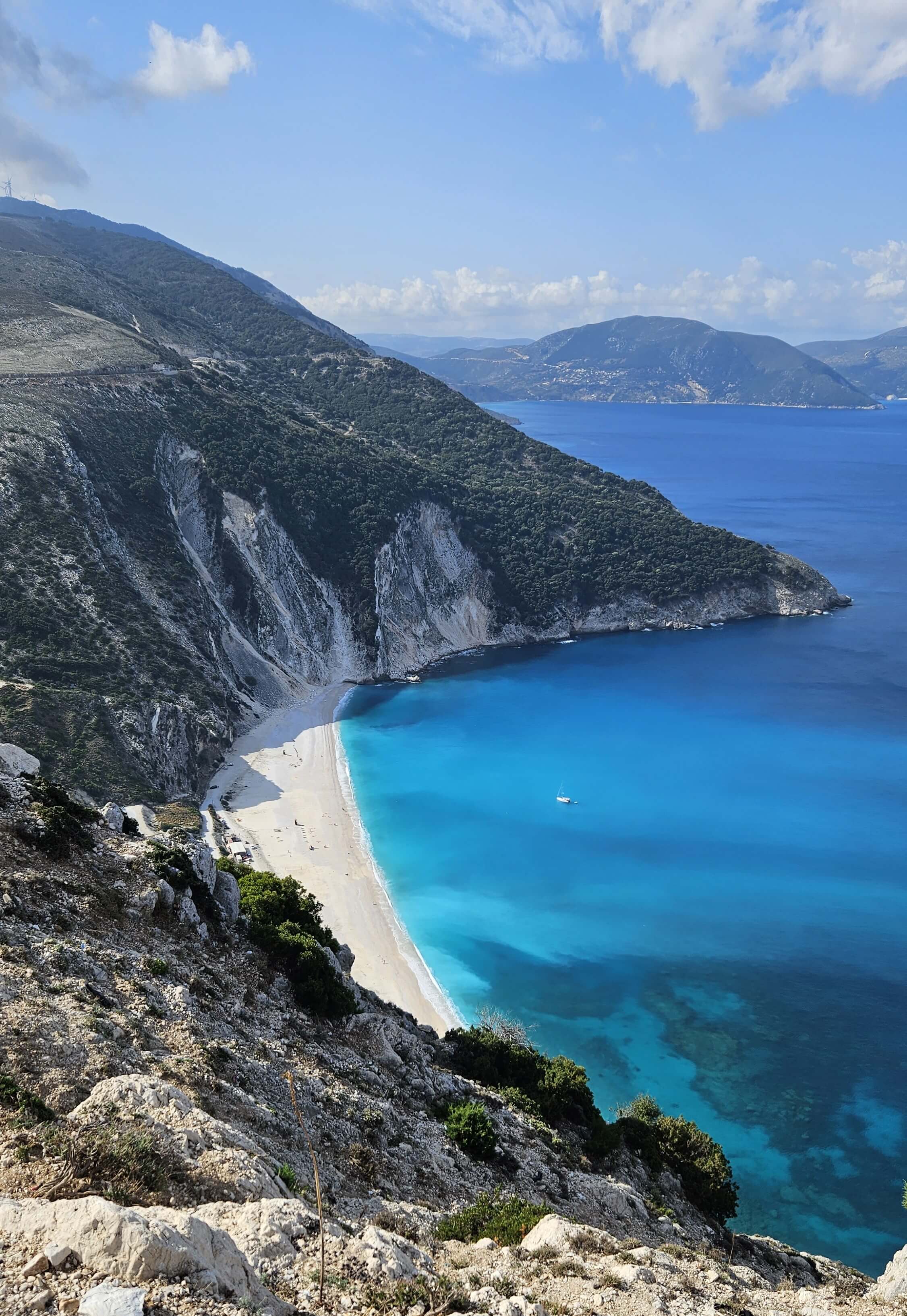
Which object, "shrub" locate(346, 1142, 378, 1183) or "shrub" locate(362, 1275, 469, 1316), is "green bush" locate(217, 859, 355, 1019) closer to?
"shrub" locate(346, 1142, 378, 1183)

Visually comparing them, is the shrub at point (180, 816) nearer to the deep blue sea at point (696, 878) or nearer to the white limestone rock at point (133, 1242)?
the deep blue sea at point (696, 878)

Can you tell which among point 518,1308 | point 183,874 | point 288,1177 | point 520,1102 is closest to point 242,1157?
point 288,1177

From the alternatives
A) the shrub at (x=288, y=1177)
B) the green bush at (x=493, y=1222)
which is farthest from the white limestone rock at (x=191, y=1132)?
the green bush at (x=493, y=1222)

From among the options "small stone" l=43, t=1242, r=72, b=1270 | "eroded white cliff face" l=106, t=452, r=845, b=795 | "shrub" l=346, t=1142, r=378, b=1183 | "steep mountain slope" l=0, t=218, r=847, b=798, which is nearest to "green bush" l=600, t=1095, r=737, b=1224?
"shrub" l=346, t=1142, r=378, b=1183

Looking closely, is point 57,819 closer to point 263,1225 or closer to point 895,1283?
point 263,1225

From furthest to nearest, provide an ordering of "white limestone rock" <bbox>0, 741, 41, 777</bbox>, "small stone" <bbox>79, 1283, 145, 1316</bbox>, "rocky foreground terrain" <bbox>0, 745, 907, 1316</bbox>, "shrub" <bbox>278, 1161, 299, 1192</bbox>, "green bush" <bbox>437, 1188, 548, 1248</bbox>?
"white limestone rock" <bbox>0, 741, 41, 777</bbox> → "green bush" <bbox>437, 1188, 548, 1248</bbox> → "shrub" <bbox>278, 1161, 299, 1192</bbox> → "rocky foreground terrain" <bbox>0, 745, 907, 1316</bbox> → "small stone" <bbox>79, 1283, 145, 1316</bbox>

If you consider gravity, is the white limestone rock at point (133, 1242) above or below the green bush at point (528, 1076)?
above
